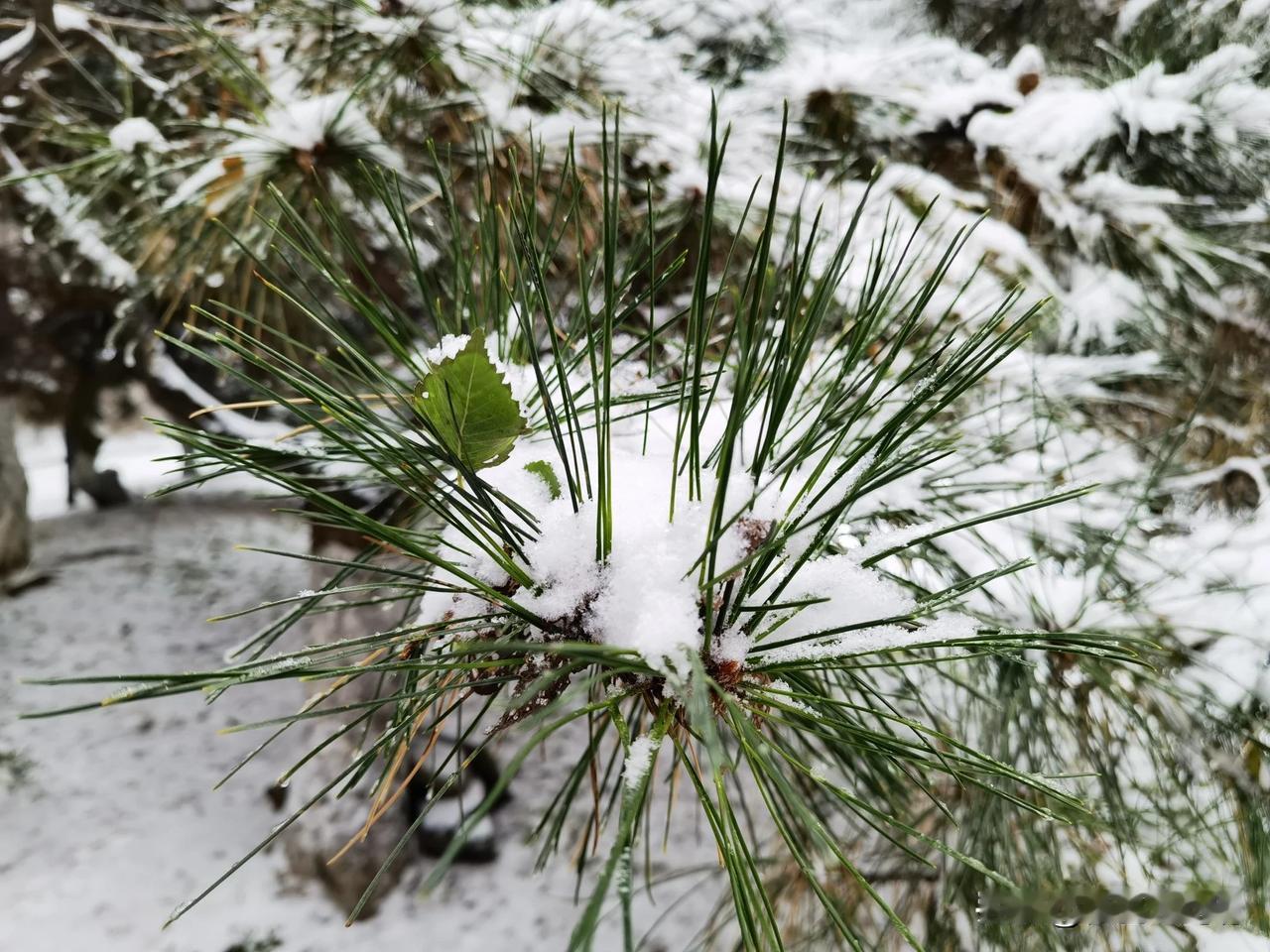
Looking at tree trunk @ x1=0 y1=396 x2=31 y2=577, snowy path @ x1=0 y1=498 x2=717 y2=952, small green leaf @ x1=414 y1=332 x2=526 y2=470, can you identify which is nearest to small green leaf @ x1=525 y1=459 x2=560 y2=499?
small green leaf @ x1=414 y1=332 x2=526 y2=470

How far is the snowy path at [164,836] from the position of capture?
1.83 m

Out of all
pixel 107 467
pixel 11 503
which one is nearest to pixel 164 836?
pixel 11 503

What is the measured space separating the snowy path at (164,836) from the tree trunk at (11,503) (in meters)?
0.26

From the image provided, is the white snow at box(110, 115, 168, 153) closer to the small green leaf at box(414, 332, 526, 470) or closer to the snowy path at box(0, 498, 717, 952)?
the small green leaf at box(414, 332, 526, 470)

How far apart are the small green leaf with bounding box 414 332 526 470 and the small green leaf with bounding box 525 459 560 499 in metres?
0.03

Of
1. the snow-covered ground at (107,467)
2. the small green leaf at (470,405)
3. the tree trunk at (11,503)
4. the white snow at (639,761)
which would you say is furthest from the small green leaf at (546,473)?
the tree trunk at (11,503)

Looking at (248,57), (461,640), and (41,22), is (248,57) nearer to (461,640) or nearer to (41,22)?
(41,22)

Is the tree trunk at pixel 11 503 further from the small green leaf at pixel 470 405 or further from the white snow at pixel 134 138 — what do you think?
the small green leaf at pixel 470 405

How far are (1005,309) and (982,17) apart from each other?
237 centimetres

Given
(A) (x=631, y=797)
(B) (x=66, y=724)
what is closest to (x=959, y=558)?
(A) (x=631, y=797)

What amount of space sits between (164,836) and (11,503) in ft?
7.42

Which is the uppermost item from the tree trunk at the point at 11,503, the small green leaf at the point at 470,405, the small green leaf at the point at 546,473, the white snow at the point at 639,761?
the small green leaf at the point at 470,405

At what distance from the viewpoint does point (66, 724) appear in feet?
8.28

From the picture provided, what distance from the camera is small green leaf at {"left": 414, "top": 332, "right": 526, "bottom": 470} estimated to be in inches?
14.4
